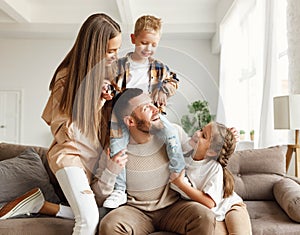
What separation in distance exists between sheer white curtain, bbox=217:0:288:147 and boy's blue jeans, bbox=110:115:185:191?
1197 mm

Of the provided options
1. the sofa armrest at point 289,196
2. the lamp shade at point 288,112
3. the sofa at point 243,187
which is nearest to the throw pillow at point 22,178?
the sofa at point 243,187

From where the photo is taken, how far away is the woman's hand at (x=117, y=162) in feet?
6.22

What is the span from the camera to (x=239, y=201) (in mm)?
2180

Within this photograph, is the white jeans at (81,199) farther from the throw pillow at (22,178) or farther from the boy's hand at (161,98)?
the throw pillow at (22,178)

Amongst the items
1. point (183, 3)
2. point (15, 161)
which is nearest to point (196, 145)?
point (15, 161)

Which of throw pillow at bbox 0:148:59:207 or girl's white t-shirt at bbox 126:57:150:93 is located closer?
girl's white t-shirt at bbox 126:57:150:93

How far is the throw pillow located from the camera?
2.35 meters

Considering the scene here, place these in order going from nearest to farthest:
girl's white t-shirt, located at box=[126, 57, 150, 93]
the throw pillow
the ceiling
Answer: girl's white t-shirt, located at box=[126, 57, 150, 93] → the throw pillow → the ceiling

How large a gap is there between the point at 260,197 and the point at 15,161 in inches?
60.4

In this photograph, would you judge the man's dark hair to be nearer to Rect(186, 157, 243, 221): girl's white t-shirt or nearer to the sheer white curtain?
Rect(186, 157, 243, 221): girl's white t-shirt

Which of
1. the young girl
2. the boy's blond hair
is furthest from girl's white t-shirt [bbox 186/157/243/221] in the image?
the boy's blond hair

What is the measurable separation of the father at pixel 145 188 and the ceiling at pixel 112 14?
511cm

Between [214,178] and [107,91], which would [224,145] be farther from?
[107,91]

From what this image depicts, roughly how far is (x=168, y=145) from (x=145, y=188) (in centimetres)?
25
